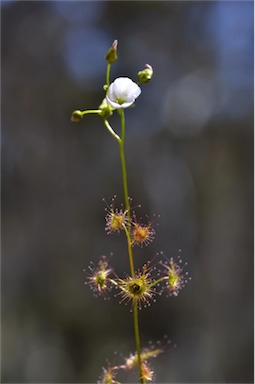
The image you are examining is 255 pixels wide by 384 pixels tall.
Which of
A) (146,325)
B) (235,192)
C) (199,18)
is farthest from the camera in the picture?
(235,192)

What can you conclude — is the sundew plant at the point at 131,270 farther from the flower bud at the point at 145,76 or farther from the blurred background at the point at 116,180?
the blurred background at the point at 116,180

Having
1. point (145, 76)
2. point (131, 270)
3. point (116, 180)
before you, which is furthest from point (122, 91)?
point (116, 180)

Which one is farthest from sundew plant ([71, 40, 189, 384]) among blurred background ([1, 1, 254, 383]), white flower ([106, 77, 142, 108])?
blurred background ([1, 1, 254, 383])

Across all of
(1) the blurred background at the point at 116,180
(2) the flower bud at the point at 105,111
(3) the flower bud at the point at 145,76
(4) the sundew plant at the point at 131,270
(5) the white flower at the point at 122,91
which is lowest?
(4) the sundew plant at the point at 131,270

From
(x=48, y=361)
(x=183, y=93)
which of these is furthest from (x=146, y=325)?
(x=183, y=93)

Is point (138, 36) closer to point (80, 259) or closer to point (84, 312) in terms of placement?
point (80, 259)

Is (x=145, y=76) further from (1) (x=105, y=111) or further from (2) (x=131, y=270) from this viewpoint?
(2) (x=131, y=270)

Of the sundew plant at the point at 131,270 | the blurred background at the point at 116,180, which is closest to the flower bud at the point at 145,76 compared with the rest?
the sundew plant at the point at 131,270
